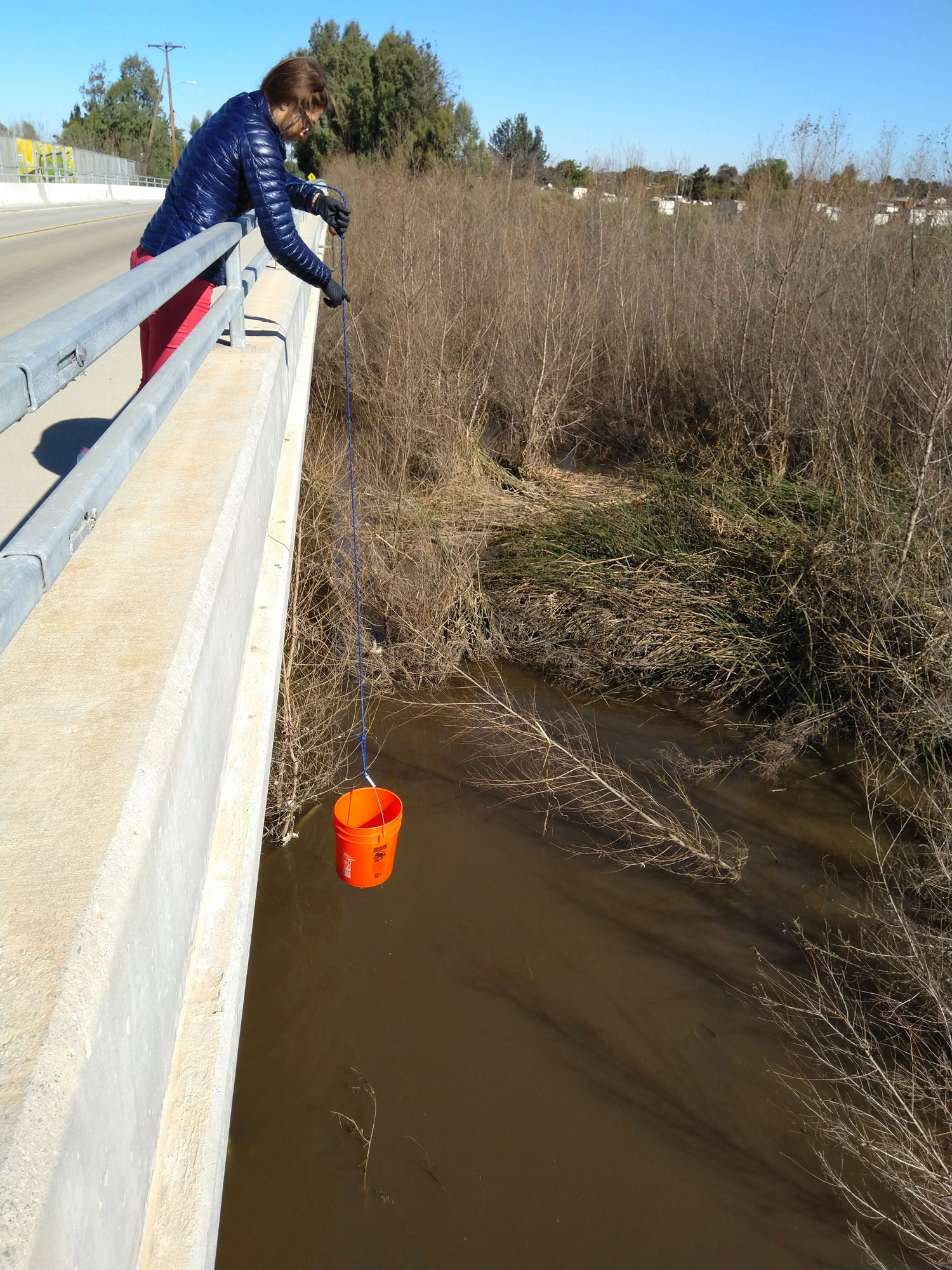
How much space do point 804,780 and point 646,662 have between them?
146cm

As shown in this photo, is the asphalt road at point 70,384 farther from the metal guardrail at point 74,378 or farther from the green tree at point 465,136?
the green tree at point 465,136

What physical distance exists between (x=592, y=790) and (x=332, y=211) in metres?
3.70

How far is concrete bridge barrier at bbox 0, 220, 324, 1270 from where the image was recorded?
1090mm

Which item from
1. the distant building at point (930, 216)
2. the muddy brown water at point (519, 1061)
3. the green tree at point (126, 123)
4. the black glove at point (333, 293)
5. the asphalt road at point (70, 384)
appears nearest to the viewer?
the muddy brown water at point (519, 1061)

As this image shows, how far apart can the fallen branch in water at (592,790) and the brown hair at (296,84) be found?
3239mm

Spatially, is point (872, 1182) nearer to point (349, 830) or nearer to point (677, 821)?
point (677, 821)

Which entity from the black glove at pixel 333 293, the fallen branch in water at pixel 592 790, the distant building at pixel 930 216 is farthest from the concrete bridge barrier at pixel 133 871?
the distant building at pixel 930 216

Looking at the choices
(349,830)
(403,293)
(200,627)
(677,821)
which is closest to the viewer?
(200,627)

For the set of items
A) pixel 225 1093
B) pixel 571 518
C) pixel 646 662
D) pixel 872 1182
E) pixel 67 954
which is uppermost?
pixel 67 954

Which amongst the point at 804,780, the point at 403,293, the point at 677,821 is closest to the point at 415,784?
the point at 677,821

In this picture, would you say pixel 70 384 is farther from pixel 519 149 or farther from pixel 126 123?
pixel 126 123

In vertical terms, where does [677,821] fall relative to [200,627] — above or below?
below

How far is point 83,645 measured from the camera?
1.84m

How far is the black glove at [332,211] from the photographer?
4.79 m
